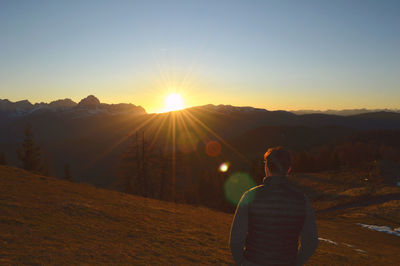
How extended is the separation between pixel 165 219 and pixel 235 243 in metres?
16.2

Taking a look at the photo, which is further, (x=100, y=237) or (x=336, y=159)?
(x=336, y=159)

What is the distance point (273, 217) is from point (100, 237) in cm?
1066

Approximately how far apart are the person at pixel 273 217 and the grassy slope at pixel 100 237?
7.57 m

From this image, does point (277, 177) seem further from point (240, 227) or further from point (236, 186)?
point (236, 186)

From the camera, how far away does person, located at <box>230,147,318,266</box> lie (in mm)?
3098

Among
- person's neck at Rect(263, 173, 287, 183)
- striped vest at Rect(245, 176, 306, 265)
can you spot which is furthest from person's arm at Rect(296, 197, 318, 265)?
person's neck at Rect(263, 173, 287, 183)

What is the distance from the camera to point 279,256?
3.16 m

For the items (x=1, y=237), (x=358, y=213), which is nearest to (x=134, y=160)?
(x=1, y=237)

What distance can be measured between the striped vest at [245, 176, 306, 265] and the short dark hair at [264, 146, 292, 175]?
0.35 feet

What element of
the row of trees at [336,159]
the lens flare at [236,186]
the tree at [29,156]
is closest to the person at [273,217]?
the tree at [29,156]

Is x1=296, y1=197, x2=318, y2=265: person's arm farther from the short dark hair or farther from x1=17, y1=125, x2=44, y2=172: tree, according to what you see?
x1=17, y1=125, x2=44, y2=172: tree

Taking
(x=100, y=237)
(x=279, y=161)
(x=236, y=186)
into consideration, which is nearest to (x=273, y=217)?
(x=279, y=161)

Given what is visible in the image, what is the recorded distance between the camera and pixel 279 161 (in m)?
3.16

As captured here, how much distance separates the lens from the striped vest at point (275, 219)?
3088mm
